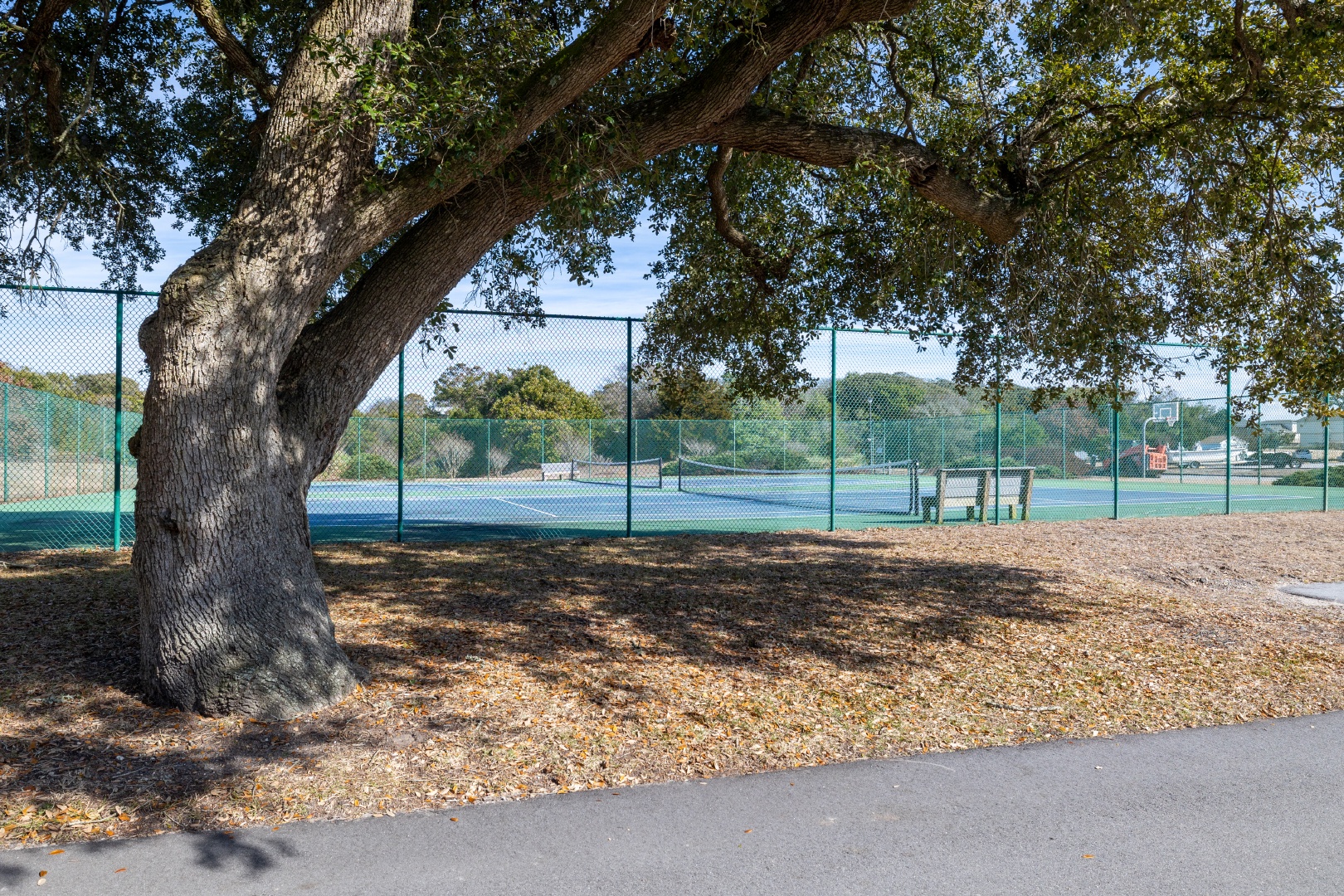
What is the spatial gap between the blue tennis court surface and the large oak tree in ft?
11.6

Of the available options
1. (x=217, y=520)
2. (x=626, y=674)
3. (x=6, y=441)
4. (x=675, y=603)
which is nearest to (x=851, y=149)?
(x=675, y=603)

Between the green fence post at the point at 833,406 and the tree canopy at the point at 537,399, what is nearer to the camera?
the green fence post at the point at 833,406

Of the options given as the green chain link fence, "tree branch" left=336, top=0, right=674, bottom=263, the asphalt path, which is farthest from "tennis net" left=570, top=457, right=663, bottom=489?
the asphalt path

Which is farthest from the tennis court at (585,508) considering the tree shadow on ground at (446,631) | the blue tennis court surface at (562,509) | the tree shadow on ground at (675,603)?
the tree shadow on ground at (675,603)

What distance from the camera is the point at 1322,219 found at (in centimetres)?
811

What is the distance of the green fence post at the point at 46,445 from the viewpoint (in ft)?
53.8

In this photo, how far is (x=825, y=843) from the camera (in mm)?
3572

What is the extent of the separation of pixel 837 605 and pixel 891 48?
561 centimetres

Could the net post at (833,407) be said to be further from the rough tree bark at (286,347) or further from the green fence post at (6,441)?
the green fence post at (6,441)

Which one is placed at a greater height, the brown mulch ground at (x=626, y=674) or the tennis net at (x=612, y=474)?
the tennis net at (x=612, y=474)

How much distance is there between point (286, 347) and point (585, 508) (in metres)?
11.9

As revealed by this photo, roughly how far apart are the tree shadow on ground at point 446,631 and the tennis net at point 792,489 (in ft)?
20.5

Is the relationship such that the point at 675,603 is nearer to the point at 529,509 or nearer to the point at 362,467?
the point at 529,509

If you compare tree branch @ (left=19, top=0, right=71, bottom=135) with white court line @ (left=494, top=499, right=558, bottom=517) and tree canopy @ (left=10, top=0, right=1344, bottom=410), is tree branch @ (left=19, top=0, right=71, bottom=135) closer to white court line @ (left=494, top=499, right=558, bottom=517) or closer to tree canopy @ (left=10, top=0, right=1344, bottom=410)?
tree canopy @ (left=10, top=0, right=1344, bottom=410)
